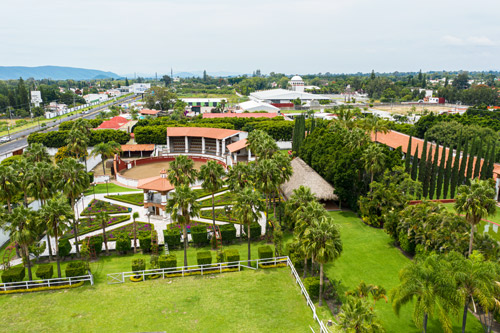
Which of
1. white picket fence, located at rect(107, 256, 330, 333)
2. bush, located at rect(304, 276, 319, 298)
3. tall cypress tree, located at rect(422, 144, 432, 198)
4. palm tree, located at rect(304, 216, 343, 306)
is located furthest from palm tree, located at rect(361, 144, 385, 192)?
palm tree, located at rect(304, 216, 343, 306)

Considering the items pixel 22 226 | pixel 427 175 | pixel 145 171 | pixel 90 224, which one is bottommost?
pixel 90 224

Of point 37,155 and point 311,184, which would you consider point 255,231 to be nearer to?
point 311,184

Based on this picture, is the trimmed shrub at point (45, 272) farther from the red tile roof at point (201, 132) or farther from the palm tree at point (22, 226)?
the red tile roof at point (201, 132)

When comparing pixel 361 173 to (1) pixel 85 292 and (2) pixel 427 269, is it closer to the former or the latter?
(2) pixel 427 269

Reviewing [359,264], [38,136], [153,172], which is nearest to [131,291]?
[359,264]

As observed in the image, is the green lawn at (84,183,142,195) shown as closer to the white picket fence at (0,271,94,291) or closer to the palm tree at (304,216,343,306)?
the white picket fence at (0,271,94,291)

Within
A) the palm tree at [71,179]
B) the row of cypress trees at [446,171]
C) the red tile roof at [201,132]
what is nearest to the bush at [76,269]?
the palm tree at [71,179]

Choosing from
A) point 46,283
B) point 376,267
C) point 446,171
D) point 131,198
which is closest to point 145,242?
point 46,283
